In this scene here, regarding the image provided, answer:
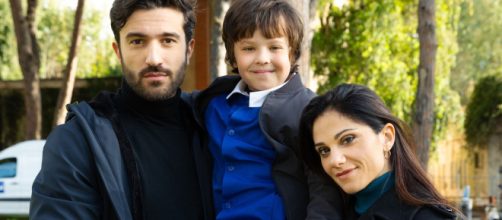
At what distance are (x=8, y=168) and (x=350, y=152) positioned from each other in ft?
26.3

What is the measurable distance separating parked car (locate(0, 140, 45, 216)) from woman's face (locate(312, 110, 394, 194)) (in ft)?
24.0

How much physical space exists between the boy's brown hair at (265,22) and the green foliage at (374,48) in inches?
498

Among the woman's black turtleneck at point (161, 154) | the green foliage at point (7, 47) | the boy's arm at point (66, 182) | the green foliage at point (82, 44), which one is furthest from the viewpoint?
the green foliage at point (82, 44)

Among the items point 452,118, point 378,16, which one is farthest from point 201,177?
point 452,118

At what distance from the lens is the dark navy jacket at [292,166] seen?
2658 millimetres

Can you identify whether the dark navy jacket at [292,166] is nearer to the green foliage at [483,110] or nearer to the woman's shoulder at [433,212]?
the woman's shoulder at [433,212]

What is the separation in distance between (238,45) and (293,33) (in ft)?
0.64

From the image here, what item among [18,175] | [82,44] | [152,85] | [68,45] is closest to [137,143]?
[152,85]

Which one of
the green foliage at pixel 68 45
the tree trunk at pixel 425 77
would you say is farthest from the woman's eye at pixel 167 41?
the green foliage at pixel 68 45

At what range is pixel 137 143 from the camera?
2787 mm

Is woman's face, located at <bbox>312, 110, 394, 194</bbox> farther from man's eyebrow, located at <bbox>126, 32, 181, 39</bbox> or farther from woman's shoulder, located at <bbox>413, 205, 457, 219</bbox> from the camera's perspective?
man's eyebrow, located at <bbox>126, 32, 181, 39</bbox>

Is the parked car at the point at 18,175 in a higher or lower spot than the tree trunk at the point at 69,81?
lower

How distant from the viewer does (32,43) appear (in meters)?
11.8

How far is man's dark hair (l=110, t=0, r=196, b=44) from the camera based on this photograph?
2797mm
